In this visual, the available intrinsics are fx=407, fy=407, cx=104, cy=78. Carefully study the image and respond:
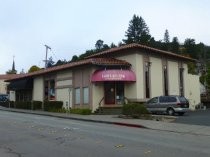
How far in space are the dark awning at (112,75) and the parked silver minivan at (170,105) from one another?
3645mm

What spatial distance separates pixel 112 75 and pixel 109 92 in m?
2.37

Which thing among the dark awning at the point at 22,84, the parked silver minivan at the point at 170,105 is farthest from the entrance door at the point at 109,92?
the dark awning at the point at 22,84

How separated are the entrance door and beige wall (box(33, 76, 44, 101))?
11130mm

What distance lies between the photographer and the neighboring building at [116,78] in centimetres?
3719

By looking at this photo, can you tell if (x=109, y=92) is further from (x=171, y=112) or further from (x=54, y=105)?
(x=171, y=112)

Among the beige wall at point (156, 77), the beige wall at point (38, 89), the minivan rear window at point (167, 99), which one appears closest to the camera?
the minivan rear window at point (167, 99)

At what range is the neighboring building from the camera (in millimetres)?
37188

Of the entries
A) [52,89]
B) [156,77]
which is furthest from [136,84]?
[52,89]

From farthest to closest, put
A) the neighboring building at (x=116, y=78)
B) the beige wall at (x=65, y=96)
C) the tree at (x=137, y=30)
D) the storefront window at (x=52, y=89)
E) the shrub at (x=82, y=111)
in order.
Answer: the tree at (x=137, y=30)
the storefront window at (x=52, y=89)
the beige wall at (x=65, y=96)
the neighboring building at (x=116, y=78)
the shrub at (x=82, y=111)

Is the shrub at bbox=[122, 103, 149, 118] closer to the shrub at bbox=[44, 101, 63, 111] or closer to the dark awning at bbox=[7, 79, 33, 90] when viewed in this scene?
the shrub at bbox=[44, 101, 63, 111]

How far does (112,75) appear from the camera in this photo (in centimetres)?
3644

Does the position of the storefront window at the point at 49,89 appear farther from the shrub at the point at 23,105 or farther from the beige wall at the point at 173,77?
the beige wall at the point at 173,77

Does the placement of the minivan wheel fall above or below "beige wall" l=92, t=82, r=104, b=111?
below

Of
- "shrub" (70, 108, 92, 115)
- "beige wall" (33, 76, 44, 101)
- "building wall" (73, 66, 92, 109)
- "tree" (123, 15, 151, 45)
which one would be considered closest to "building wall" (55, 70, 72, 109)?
"building wall" (73, 66, 92, 109)
